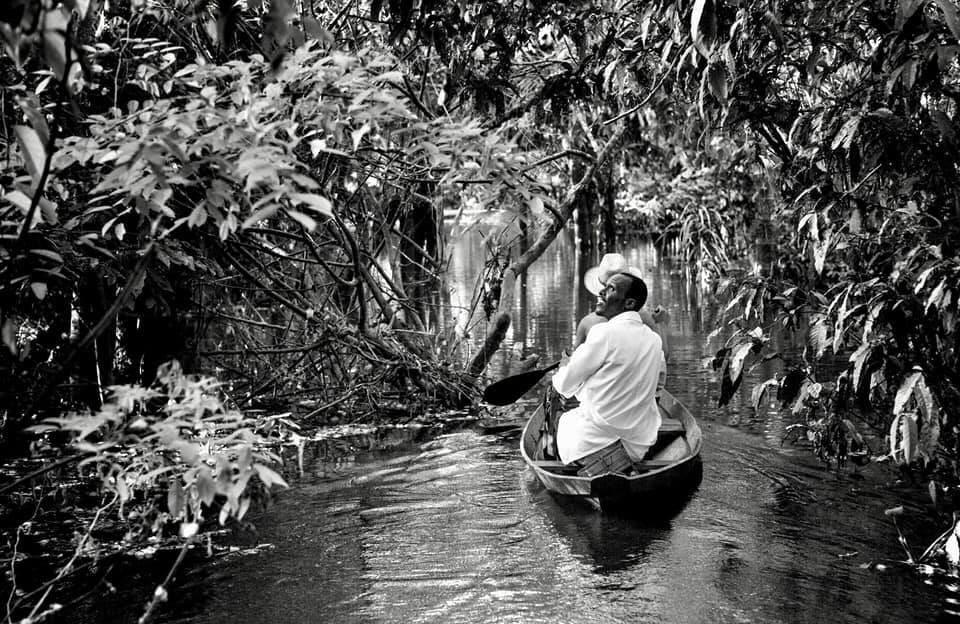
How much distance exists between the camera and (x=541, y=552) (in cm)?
638

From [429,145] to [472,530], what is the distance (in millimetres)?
3708

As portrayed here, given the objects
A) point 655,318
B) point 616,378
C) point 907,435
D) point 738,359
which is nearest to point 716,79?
point 738,359

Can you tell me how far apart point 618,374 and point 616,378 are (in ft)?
0.13

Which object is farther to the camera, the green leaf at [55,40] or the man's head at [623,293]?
the man's head at [623,293]

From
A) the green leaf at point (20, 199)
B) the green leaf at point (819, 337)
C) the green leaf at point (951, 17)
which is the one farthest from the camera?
the green leaf at point (819, 337)

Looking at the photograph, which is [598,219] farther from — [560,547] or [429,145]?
[429,145]

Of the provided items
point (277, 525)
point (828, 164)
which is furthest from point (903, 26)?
point (277, 525)

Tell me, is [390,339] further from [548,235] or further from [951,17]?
[951,17]

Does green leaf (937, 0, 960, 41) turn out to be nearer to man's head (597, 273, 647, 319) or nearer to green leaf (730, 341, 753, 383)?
green leaf (730, 341, 753, 383)

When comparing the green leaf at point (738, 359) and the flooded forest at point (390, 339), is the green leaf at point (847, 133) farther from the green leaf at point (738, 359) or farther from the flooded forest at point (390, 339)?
the green leaf at point (738, 359)

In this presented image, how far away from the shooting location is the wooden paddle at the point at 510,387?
32.9 ft

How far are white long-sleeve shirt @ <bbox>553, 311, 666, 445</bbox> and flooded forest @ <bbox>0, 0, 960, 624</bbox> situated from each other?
510mm

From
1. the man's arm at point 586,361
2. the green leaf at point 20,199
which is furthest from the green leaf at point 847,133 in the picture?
the green leaf at point 20,199

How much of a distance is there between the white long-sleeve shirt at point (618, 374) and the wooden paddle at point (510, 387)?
2.80m
